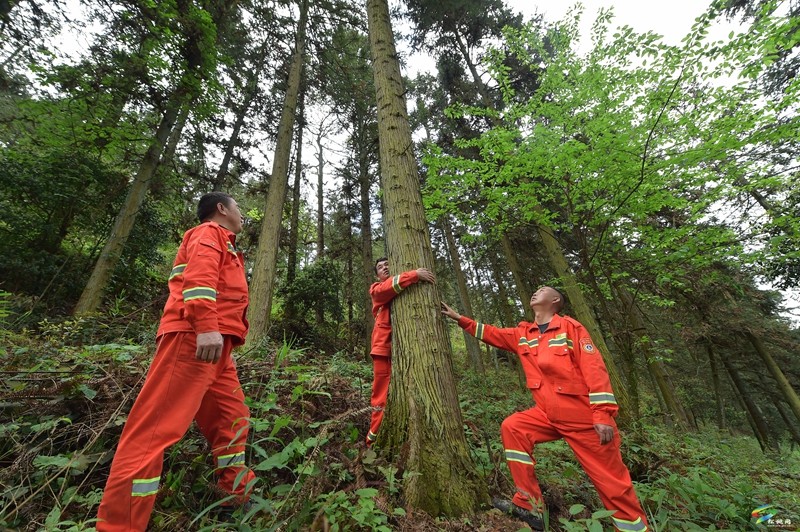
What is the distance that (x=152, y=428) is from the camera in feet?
5.73

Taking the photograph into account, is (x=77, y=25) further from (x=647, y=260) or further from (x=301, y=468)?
(x=647, y=260)

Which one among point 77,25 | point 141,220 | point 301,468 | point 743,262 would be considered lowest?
point 301,468

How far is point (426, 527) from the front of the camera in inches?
71.9

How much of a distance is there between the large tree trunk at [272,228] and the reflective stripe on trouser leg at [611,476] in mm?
4648

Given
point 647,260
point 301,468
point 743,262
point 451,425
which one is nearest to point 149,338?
point 301,468

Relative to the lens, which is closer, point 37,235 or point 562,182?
point 562,182

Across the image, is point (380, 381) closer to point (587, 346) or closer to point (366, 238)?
point (587, 346)

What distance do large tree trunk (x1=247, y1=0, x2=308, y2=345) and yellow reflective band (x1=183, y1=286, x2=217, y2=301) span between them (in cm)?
358

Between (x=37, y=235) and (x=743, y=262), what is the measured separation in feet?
45.7

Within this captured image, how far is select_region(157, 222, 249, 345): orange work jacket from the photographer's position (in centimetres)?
194

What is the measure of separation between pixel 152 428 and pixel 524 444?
2731 millimetres

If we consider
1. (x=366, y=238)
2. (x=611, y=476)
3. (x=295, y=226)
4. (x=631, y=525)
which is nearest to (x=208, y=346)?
(x=611, y=476)

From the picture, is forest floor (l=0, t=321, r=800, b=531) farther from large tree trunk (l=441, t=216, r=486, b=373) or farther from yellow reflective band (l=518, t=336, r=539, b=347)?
large tree trunk (l=441, t=216, r=486, b=373)

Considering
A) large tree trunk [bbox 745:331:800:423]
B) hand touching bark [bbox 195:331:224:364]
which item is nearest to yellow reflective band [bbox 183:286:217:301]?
hand touching bark [bbox 195:331:224:364]
